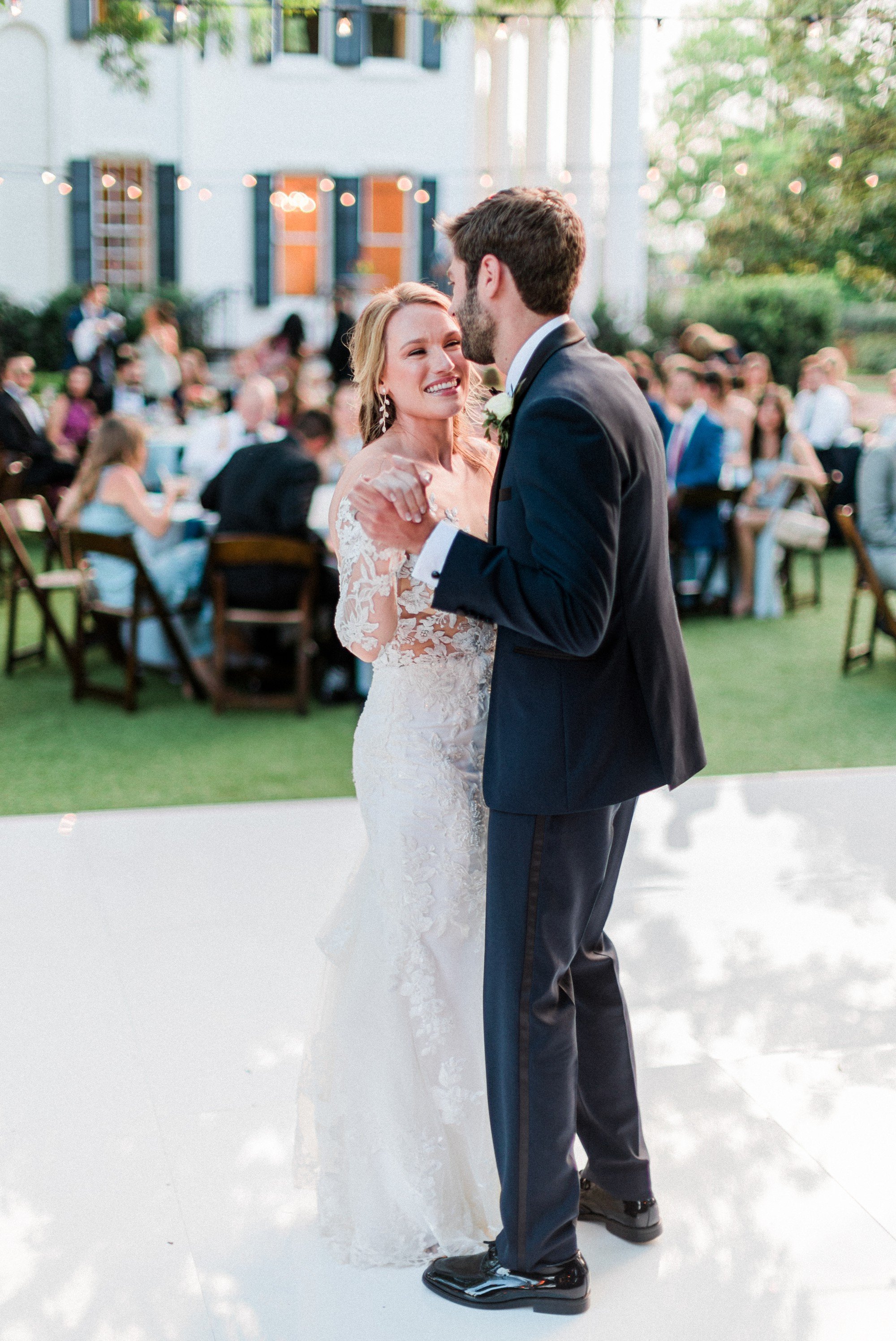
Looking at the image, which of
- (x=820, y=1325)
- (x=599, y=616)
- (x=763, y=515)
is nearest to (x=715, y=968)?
(x=820, y=1325)

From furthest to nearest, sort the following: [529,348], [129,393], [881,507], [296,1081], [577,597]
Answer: [129,393] → [881,507] → [296,1081] → [529,348] → [577,597]

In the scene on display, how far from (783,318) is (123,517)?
14.3 m

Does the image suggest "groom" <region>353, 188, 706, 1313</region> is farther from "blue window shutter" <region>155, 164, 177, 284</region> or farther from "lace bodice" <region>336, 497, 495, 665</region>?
"blue window shutter" <region>155, 164, 177, 284</region>

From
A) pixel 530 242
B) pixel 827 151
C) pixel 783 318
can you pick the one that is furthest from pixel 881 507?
pixel 783 318

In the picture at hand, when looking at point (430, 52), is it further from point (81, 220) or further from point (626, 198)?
point (81, 220)

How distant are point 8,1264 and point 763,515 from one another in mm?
7343

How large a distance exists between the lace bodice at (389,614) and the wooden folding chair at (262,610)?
3871mm

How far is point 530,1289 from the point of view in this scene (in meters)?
2.37

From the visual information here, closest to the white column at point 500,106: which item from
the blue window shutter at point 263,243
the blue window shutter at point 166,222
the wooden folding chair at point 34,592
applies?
the blue window shutter at point 263,243

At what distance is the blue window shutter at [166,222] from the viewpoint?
17.5 metres

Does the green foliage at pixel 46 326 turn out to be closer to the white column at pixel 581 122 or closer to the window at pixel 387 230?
the window at pixel 387 230

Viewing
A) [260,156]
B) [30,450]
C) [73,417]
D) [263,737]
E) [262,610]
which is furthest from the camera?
[260,156]

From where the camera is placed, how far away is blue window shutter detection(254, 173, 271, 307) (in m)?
17.6

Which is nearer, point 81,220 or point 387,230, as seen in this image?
point 81,220
